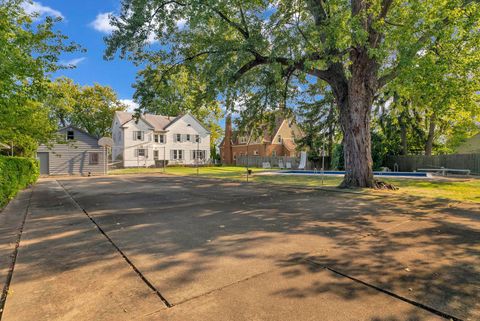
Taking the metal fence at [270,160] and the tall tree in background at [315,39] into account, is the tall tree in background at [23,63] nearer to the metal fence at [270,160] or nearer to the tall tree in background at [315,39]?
the tall tree in background at [315,39]

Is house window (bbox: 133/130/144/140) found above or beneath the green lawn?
above

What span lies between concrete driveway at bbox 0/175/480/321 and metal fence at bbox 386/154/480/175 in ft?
61.0

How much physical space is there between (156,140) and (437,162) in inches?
1318

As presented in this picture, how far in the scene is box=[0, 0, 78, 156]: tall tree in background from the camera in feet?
19.2

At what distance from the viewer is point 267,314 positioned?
2.52m

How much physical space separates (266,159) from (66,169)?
24.9 m

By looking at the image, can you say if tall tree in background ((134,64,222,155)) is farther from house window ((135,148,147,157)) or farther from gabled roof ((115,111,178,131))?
house window ((135,148,147,157))

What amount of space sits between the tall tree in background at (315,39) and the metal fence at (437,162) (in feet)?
44.6

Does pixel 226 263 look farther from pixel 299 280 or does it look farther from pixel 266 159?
pixel 266 159

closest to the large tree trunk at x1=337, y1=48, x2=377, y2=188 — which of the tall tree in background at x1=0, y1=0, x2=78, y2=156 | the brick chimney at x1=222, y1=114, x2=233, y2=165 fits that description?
the tall tree in background at x1=0, y1=0, x2=78, y2=156

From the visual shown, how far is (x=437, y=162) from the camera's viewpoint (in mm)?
22703

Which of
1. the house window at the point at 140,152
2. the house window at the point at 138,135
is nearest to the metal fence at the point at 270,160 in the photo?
the house window at the point at 140,152

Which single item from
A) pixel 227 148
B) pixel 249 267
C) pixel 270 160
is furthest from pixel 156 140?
pixel 249 267

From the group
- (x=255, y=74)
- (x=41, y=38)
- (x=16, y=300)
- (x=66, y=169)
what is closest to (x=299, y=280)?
(x=16, y=300)
